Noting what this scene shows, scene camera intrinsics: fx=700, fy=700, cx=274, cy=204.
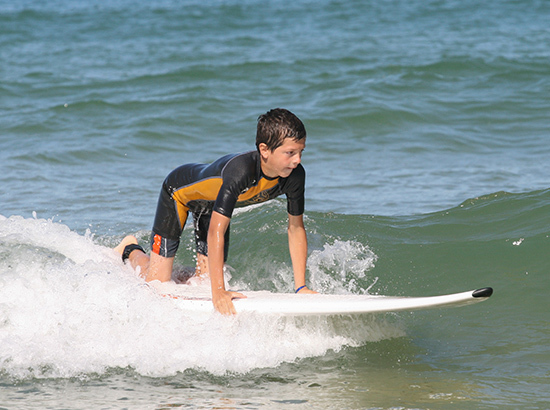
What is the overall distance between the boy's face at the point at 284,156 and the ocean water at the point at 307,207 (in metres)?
0.94

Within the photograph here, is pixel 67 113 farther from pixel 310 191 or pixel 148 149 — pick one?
pixel 310 191

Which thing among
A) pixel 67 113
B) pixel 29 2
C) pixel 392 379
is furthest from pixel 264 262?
pixel 29 2

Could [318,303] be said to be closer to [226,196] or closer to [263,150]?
[226,196]

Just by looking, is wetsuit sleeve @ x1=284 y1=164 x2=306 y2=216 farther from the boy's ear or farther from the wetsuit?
the boy's ear

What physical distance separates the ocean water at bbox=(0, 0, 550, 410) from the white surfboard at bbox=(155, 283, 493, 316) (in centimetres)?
10

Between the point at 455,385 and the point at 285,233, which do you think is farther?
the point at 285,233

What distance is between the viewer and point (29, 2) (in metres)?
26.5

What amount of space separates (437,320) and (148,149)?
23.8ft

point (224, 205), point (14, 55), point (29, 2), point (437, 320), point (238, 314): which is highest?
point (29, 2)

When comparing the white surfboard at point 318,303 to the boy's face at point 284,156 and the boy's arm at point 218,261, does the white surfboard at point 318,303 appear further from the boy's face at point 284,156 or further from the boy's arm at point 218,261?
the boy's face at point 284,156

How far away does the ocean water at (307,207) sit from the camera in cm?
410

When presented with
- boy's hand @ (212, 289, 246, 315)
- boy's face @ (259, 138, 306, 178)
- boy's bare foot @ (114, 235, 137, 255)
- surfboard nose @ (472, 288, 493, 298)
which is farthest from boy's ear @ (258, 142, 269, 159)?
boy's bare foot @ (114, 235, 137, 255)

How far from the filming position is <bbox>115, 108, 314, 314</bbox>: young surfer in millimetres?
4242

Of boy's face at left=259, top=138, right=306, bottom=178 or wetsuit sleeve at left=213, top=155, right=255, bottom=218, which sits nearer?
boy's face at left=259, top=138, right=306, bottom=178
